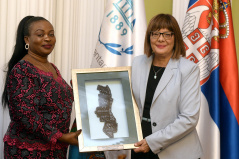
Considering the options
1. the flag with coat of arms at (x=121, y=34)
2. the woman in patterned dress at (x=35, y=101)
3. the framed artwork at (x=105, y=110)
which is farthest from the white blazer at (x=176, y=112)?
the flag with coat of arms at (x=121, y=34)

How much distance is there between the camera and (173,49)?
2426mm

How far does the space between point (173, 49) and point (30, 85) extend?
3.02 ft

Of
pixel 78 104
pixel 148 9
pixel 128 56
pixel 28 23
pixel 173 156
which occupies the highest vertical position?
pixel 148 9

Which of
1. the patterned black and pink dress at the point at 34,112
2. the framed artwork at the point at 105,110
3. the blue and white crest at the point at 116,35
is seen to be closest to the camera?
the patterned black and pink dress at the point at 34,112

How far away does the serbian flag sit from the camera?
3135mm

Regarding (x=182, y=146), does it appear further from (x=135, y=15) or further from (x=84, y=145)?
(x=135, y=15)

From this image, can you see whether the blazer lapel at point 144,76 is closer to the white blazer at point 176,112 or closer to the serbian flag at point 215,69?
the white blazer at point 176,112

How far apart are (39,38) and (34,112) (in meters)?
0.48

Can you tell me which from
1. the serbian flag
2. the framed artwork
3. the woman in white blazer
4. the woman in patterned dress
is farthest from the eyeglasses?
the serbian flag

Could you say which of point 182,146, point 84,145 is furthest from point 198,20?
point 84,145

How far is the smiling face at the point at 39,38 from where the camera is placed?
7.75 ft

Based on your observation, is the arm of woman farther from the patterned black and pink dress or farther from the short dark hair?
the patterned black and pink dress

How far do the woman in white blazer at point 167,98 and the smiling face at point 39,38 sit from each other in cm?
59

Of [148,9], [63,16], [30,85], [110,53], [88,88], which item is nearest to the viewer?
[30,85]
